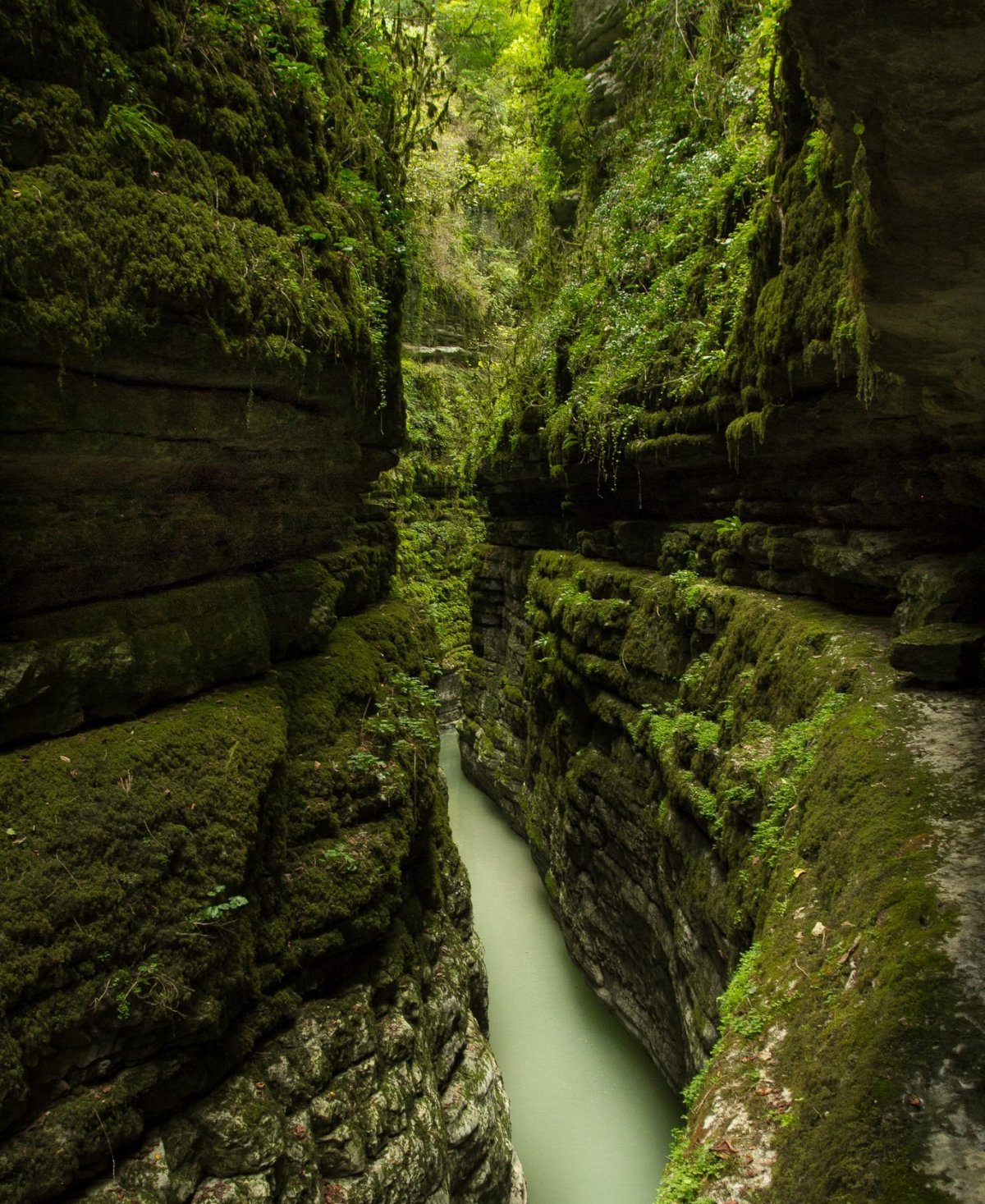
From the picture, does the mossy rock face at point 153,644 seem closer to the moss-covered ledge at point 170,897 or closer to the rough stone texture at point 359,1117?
the moss-covered ledge at point 170,897

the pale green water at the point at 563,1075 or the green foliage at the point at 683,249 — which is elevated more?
the green foliage at the point at 683,249

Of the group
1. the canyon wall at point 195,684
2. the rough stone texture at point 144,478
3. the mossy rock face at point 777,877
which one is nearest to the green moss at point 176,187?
the canyon wall at point 195,684

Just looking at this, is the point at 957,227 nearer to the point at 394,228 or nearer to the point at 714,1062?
the point at 714,1062

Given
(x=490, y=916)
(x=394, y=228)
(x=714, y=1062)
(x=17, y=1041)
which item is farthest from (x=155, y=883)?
(x=490, y=916)

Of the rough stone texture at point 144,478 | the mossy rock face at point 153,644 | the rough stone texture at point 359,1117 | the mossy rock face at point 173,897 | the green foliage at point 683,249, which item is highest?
the green foliage at point 683,249

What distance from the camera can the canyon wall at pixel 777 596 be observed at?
235 cm

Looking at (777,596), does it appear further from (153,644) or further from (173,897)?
(173,897)

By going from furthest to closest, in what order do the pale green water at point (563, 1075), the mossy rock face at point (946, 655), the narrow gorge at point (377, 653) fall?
1. the pale green water at point (563, 1075)
2. the mossy rock face at point (946, 655)
3. the narrow gorge at point (377, 653)

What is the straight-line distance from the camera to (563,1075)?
28.3 feet

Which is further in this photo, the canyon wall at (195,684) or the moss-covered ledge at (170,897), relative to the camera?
the canyon wall at (195,684)

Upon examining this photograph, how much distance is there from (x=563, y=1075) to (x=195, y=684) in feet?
23.0

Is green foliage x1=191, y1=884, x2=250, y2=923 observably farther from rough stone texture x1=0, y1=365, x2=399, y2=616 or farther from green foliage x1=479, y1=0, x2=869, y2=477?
green foliage x1=479, y1=0, x2=869, y2=477

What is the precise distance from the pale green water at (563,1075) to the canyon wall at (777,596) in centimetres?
53

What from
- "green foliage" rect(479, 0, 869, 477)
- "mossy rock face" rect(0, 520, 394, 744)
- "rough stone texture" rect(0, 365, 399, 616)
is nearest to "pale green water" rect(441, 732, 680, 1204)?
"mossy rock face" rect(0, 520, 394, 744)
